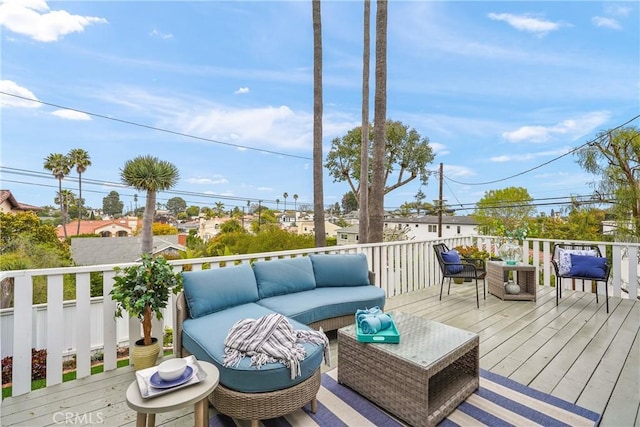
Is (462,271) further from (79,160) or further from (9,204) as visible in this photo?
(79,160)

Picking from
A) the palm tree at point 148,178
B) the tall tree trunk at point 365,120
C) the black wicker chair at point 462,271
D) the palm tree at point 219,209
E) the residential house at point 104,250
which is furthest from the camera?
the palm tree at point 219,209

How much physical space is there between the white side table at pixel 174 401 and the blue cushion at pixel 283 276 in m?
1.43

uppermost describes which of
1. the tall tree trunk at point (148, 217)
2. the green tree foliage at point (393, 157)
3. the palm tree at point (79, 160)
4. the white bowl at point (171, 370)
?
the palm tree at point (79, 160)

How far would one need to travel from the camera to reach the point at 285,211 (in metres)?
33.4

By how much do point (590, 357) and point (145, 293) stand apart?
3.65 meters

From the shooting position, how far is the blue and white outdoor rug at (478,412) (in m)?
1.78

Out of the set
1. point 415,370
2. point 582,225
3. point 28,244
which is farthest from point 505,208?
point 28,244

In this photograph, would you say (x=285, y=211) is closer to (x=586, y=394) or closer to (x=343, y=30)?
(x=343, y=30)

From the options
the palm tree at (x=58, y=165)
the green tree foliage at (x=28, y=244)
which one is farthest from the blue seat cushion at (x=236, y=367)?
the palm tree at (x=58, y=165)

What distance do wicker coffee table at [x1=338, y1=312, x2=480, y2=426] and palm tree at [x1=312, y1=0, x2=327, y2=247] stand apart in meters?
5.49

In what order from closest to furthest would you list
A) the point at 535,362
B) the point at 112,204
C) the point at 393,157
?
the point at 535,362 → the point at 393,157 → the point at 112,204

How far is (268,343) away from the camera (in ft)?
5.76

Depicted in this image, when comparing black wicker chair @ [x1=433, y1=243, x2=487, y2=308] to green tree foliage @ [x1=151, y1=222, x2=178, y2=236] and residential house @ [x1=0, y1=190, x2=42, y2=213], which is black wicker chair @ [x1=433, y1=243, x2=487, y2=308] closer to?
residential house @ [x1=0, y1=190, x2=42, y2=213]

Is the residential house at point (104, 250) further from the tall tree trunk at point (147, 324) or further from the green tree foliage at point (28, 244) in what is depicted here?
the tall tree trunk at point (147, 324)
